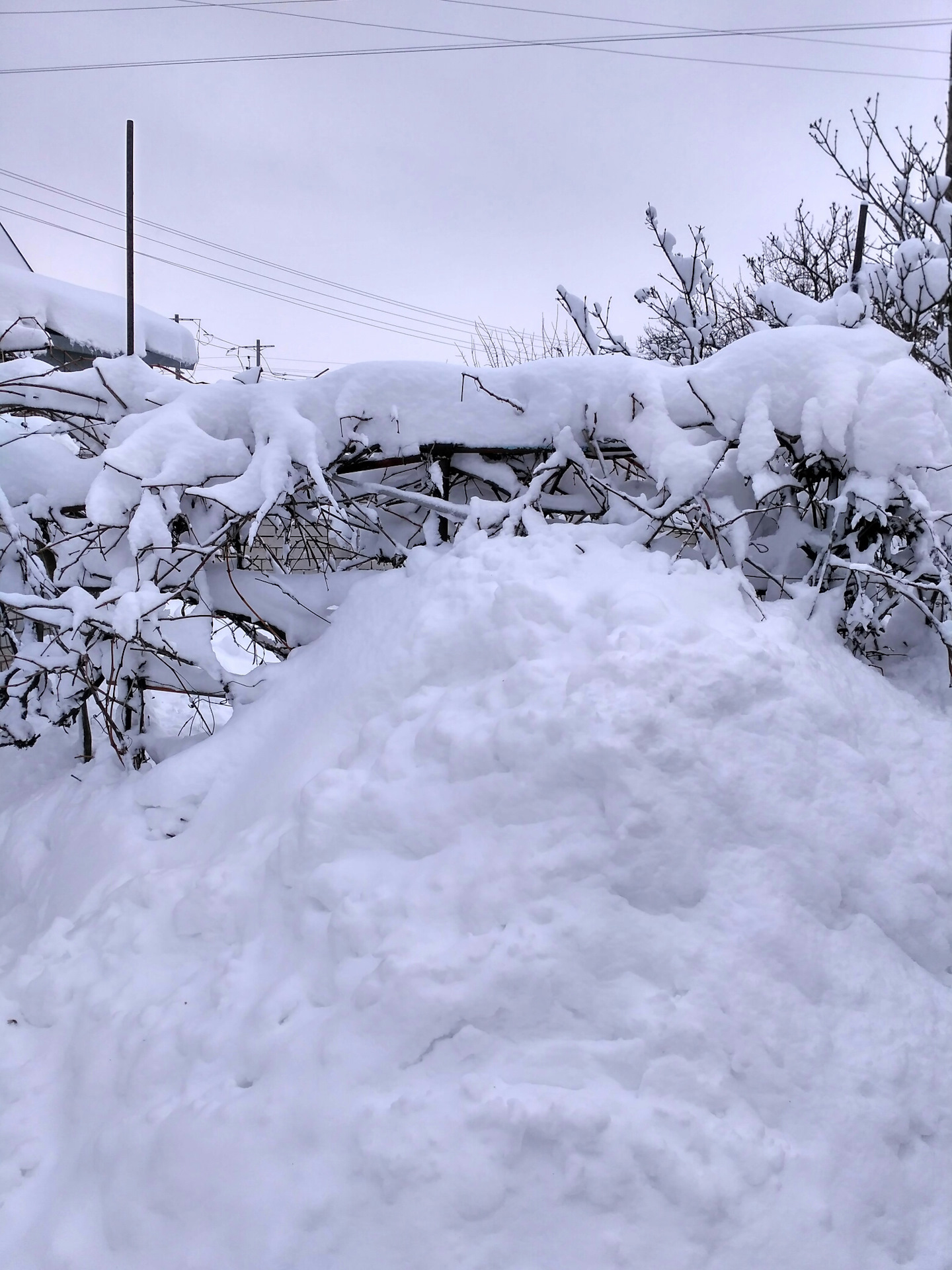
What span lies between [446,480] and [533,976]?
2293 mm

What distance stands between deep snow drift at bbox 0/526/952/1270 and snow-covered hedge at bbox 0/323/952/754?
0.40 m

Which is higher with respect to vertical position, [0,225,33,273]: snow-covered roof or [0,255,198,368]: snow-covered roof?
[0,225,33,273]: snow-covered roof

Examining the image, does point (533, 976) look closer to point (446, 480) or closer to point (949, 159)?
point (446, 480)

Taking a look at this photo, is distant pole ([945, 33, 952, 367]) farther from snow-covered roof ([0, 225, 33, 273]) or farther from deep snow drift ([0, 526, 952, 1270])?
snow-covered roof ([0, 225, 33, 273])

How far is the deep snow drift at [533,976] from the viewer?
1.93 metres

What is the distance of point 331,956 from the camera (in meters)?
2.36

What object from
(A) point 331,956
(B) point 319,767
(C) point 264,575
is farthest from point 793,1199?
(C) point 264,575

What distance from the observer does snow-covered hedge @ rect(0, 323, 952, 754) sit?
3.13m

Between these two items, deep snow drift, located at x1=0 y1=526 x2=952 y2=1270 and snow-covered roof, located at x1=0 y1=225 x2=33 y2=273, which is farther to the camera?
snow-covered roof, located at x1=0 y1=225 x2=33 y2=273

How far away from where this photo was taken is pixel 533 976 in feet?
7.15

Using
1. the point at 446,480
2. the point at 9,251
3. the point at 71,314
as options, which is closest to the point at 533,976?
the point at 446,480

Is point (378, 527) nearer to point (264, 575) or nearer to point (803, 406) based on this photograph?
point (264, 575)

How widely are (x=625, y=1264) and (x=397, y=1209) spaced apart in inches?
21.3

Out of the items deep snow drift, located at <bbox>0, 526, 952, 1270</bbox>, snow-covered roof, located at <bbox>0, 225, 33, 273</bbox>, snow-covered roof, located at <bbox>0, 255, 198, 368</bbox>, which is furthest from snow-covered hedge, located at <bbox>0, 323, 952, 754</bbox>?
snow-covered roof, located at <bbox>0, 225, 33, 273</bbox>
